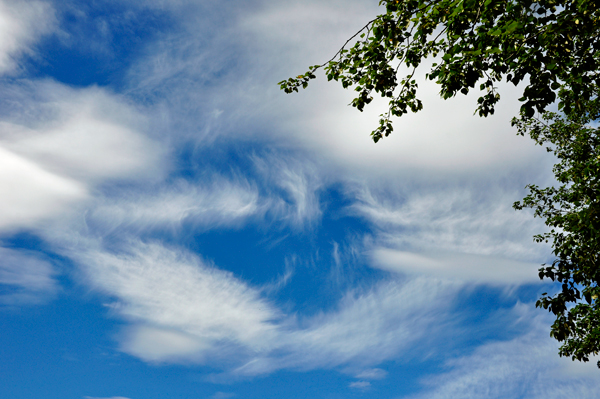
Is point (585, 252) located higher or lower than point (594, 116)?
lower

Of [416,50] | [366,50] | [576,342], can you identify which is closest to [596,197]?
[416,50]

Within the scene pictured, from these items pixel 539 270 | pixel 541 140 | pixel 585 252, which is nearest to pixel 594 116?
pixel 541 140

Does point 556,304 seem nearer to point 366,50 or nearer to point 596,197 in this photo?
point 596,197

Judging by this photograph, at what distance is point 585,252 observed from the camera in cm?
1081

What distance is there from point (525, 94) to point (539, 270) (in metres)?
4.74

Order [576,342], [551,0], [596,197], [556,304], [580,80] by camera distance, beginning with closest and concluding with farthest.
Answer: [580,80]
[551,0]
[556,304]
[596,197]
[576,342]

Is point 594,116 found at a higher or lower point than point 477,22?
higher

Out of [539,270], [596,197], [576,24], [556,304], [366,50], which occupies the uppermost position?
[366,50]

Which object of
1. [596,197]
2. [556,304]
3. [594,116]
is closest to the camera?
[556,304]

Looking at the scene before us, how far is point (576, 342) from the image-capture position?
16.3 meters

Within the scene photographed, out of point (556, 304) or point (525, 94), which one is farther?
point (556, 304)

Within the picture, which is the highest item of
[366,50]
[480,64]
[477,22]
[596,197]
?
[366,50]

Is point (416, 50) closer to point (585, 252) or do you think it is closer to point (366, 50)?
point (366, 50)

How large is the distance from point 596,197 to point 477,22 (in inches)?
210
